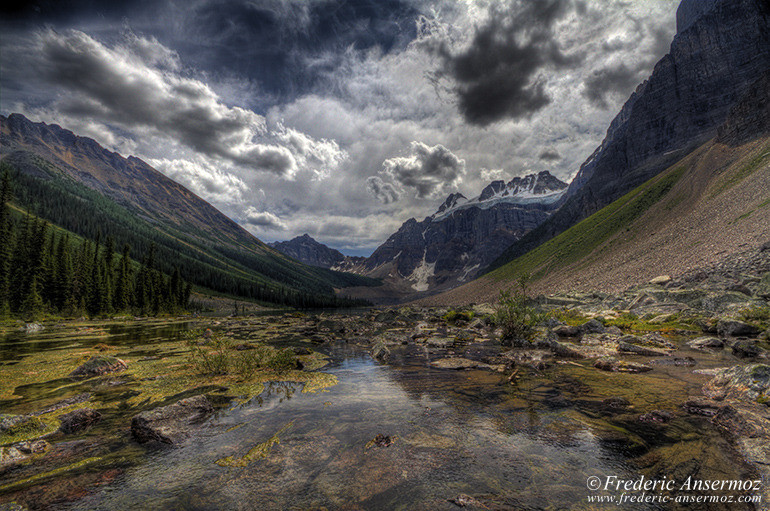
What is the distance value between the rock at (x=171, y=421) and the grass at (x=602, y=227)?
118905mm

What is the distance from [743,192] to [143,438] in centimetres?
12036

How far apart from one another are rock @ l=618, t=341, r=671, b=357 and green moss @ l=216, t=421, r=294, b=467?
91.4 ft

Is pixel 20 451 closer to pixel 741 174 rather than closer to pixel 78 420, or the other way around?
pixel 78 420

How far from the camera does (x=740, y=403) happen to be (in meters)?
11.6

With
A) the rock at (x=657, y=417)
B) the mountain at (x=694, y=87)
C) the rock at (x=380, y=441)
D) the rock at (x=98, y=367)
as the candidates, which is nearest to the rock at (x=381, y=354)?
the rock at (x=380, y=441)

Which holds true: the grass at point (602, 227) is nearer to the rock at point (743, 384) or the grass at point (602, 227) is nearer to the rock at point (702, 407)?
the rock at point (743, 384)

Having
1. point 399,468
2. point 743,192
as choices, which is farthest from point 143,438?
point 743,192

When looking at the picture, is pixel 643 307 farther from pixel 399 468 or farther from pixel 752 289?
pixel 399 468

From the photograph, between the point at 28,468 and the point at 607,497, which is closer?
the point at 607,497

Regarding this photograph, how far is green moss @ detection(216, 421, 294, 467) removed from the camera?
27.9 feet

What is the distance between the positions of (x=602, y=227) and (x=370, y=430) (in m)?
170

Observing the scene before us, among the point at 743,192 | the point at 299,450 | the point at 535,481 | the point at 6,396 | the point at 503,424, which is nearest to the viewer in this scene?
the point at 535,481

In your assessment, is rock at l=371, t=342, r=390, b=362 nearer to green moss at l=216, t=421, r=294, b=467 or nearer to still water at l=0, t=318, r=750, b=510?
still water at l=0, t=318, r=750, b=510

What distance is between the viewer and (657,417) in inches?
440
